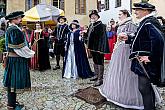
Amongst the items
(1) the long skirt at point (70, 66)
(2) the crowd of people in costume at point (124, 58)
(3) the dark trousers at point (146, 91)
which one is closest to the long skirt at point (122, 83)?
(2) the crowd of people in costume at point (124, 58)

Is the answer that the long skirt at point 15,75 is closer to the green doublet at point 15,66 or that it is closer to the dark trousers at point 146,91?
the green doublet at point 15,66

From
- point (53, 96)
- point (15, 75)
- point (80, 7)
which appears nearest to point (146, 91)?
point (15, 75)

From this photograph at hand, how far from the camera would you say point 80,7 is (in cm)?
2138

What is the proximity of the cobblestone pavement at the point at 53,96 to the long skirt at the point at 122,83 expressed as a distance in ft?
0.71

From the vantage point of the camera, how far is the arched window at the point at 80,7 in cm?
2130

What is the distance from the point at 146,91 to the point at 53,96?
2.27 m

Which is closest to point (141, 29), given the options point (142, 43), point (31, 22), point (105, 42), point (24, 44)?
point (142, 43)

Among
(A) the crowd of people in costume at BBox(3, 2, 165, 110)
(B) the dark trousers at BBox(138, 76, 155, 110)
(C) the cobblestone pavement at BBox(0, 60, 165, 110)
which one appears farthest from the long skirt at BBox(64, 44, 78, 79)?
(B) the dark trousers at BBox(138, 76, 155, 110)

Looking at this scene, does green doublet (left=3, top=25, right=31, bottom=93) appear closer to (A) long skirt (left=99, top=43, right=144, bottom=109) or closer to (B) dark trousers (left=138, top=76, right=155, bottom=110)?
(A) long skirt (left=99, top=43, right=144, bottom=109)

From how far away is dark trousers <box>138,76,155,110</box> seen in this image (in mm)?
4105

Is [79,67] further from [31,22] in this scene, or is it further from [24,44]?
[31,22]

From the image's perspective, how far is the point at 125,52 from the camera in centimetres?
500

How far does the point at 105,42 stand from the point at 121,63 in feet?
5.79

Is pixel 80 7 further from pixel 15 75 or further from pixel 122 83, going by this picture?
pixel 15 75
